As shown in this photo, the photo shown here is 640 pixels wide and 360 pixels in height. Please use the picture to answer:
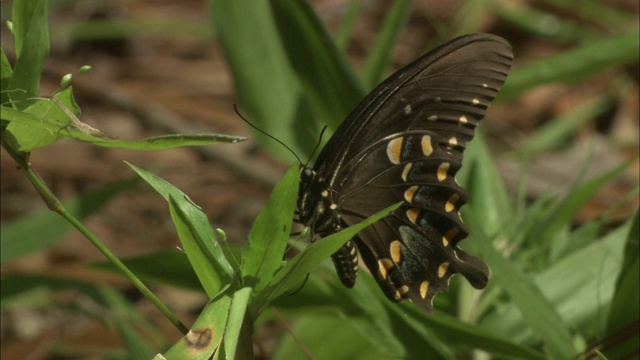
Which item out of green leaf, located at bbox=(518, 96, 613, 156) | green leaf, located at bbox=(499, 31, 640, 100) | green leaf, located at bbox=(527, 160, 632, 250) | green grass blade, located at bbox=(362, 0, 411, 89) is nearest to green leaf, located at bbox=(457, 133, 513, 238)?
green leaf, located at bbox=(527, 160, 632, 250)

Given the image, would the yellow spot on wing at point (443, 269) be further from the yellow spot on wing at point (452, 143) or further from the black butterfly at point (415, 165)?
the yellow spot on wing at point (452, 143)

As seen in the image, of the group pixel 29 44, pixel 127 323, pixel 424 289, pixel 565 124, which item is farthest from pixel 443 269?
pixel 565 124

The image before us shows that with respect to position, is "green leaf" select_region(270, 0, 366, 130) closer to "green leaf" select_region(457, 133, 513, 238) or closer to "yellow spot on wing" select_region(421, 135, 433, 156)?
"yellow spot on wing" select_region(421, 135, 433, 156)

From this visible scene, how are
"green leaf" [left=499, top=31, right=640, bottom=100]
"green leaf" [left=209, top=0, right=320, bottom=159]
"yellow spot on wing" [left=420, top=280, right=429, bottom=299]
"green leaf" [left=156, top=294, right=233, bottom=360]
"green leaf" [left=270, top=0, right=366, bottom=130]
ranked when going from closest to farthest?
"green leaf" [left=156, top=294, right=233, bottom=360]
"yellow spot on wing" [left=420, top=280, right=429, bottom=299]
"green leaf" [left=270, top=0, right=366, bottom=130]
"green leaf" [left=209, top=0, right=320, bottom=159]
"green leaf" [left=499, top=31, right=640, bottom=100]

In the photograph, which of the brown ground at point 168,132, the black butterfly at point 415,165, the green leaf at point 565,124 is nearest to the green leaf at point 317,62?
the black butterfly at point 415,165

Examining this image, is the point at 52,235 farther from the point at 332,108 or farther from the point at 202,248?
the point at 202,248

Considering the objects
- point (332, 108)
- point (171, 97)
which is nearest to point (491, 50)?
point (332, 108)
